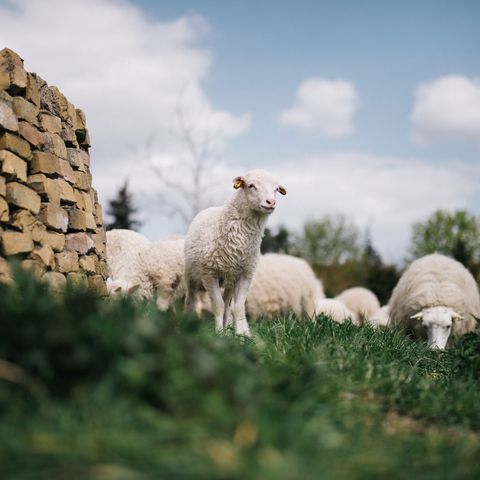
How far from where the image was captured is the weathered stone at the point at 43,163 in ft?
16.9

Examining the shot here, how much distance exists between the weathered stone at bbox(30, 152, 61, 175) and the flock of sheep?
56.3 inches

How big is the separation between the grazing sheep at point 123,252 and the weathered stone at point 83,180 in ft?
7.89

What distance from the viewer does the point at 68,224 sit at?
5.81 metres

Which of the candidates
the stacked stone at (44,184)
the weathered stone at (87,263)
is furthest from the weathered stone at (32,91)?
the weathered stone at (87,263)

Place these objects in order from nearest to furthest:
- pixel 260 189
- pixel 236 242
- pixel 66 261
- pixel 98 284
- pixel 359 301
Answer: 1. pixel 66 261
2. pixel 98 284
3. pixel 260 189
4. pixel 236 242
5. pixel 359 301

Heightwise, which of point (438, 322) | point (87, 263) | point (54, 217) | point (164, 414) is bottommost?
point (164, 414)

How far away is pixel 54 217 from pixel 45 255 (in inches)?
18.6

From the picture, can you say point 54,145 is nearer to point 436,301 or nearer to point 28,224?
point 28,224

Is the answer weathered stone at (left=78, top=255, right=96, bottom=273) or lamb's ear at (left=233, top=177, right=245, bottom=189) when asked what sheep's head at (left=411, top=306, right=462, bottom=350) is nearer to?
lamb's ear at (left=233, top=177, right=245, bottom=189)

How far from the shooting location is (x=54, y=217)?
17.5ft

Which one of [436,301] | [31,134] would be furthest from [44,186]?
[436,301]

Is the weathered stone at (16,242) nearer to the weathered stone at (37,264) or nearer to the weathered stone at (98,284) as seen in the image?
the weathered stone at (37,264)

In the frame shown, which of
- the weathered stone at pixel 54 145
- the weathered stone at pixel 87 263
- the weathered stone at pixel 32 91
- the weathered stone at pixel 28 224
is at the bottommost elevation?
the weathered stone at pixel 87 263

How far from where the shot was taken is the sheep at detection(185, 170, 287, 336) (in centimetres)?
655
